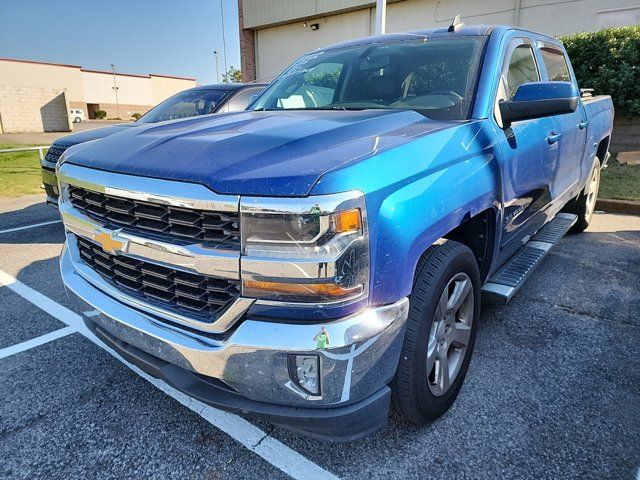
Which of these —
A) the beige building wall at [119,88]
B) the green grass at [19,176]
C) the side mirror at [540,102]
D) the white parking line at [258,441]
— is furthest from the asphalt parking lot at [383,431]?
the beige building wall at [119,88]

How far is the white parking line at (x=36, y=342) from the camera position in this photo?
292 cm

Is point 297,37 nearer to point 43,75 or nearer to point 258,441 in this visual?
point 258,441

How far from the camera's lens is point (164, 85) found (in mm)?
57156

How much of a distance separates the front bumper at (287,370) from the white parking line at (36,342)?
5.56 feet

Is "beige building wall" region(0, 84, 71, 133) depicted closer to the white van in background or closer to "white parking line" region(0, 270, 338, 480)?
the white van in background

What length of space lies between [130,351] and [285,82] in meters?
2.42

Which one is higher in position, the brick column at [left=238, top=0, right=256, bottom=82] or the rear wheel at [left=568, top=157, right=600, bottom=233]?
the brick column at [left=238, top=0, right=256, bottom=82]

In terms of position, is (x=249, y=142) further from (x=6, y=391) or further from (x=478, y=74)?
(x=6, y=391)

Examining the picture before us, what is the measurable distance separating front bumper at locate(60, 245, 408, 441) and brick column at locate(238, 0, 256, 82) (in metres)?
19.9

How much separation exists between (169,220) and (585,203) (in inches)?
198

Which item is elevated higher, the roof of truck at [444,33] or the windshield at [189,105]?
the roof of truck at [444,33]

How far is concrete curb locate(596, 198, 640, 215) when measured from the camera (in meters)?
6.47

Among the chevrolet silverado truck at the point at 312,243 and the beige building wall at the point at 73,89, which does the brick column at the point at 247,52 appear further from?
the beige building wall at the point at 73,89

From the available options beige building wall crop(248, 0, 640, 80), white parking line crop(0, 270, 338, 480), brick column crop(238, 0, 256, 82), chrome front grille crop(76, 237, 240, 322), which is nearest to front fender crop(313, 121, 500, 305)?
chrome front grille crop(76, 237, 240, 322)
